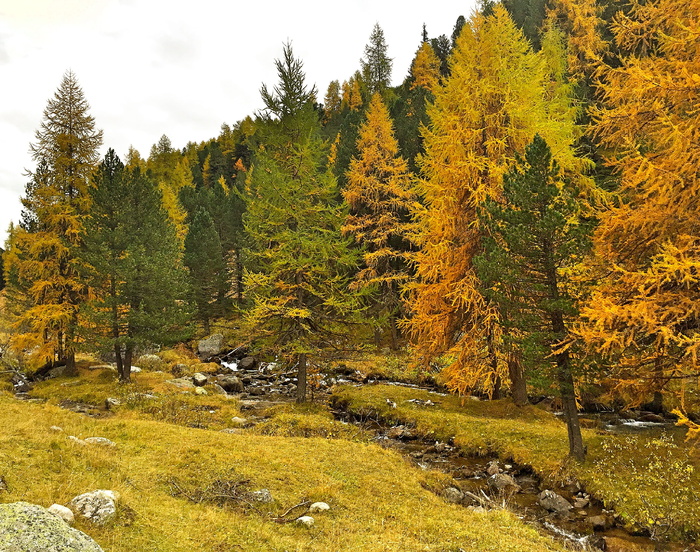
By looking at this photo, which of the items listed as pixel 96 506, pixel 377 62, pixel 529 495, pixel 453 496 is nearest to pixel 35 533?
pixel 96 506

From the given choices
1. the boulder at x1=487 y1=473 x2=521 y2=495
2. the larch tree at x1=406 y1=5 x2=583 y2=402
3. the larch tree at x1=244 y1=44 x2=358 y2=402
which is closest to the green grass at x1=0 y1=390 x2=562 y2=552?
the boulder at x1=487 y1=473 x2=521 y2=495

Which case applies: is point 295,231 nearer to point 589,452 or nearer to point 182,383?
point 182,383

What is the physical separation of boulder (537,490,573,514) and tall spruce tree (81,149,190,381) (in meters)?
19.5

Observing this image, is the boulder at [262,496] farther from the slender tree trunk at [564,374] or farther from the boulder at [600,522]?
the slender tree trunk at [564,374]

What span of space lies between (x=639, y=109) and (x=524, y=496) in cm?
1101

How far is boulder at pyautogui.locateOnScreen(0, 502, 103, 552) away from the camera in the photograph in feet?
14.6

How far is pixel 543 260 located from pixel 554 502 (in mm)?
6722

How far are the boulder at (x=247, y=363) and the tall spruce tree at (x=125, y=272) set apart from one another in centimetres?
891

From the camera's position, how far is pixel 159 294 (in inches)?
917

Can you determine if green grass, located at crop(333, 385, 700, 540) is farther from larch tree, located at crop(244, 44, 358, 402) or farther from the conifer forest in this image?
larch tree, located at crop(244, 44, 358, 402)

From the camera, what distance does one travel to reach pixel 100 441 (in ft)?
37.8

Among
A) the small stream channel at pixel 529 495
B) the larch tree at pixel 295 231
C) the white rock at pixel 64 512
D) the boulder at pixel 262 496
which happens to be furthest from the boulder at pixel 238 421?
the white rock at pixel 64 512

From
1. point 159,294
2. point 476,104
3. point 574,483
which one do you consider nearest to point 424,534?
point 574,483

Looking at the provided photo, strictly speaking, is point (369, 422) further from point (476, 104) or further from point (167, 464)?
point (476, 104)
